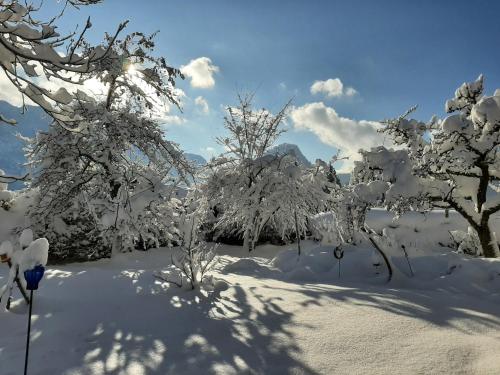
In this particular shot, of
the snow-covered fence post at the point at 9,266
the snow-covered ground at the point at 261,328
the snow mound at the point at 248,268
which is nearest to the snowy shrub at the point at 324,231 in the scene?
the snow mound at the point at 248,268

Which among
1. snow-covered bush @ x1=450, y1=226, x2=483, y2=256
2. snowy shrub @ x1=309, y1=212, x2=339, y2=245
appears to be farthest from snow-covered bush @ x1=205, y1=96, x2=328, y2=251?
snow-covered bush @ x1=450, y1=226, x2=483, y2=256

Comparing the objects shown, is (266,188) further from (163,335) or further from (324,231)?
(163,335)

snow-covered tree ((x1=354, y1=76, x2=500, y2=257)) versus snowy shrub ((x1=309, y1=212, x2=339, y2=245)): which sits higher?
snow-covered tree ((x1=354, y1=76, x2=500, y2=257))

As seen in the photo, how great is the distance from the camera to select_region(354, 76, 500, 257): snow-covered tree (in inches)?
292

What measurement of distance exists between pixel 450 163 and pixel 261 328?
285 inches

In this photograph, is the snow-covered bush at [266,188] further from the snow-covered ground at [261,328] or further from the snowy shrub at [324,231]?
the snow-covered ground at [261,328]

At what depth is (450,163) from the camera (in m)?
8.68

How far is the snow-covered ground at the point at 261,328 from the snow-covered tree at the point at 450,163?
2.12 meters

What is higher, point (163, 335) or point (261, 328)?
point (261, 328)

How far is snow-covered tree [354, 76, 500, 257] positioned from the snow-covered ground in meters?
2.12

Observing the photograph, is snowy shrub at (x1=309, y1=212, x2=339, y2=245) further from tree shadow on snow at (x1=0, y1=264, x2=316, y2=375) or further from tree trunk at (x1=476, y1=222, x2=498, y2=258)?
tree shadow on snow at (x1=0, y1=264, x2=316, y2=375)

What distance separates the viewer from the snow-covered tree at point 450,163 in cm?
741

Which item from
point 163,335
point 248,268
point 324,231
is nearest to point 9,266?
point 163,335

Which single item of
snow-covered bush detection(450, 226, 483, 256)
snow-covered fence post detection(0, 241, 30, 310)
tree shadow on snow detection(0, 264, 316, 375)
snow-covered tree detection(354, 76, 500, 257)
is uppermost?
snow-covered tree detection(354, 76, 500, 257)
